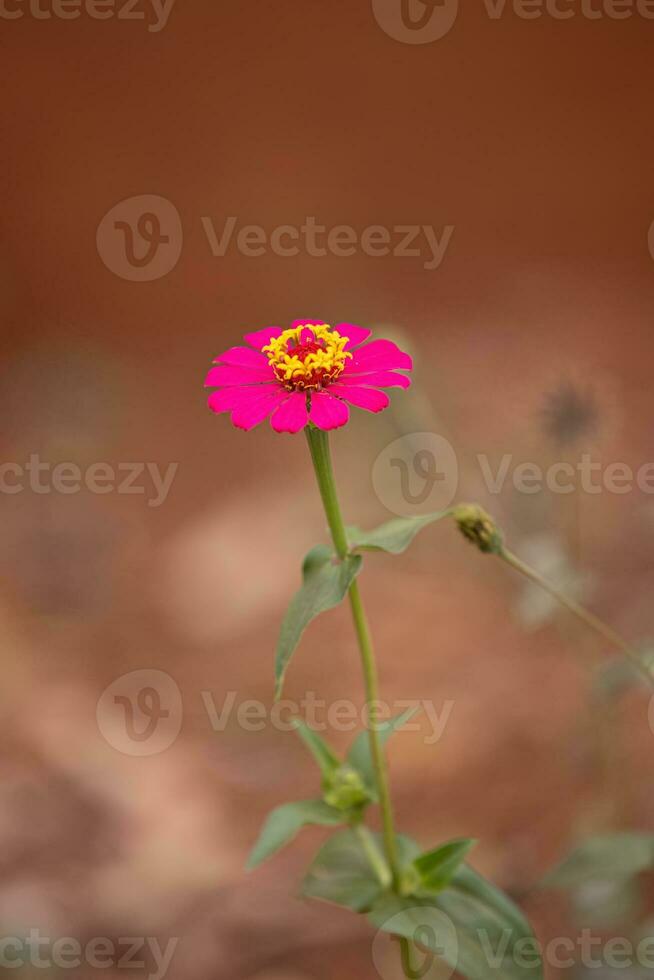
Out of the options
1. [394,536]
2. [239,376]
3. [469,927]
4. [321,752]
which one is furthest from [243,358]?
[469,927]

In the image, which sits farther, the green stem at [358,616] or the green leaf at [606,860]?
the green leaf at [606,860]

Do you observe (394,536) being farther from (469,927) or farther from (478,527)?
(469,927)

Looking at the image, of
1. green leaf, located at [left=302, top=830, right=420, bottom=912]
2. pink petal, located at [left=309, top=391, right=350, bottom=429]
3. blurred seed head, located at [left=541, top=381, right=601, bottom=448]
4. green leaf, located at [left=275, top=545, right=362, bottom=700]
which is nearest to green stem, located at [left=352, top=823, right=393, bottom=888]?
green leaf, located at [left=302, top=830, right=420, bottom=912]

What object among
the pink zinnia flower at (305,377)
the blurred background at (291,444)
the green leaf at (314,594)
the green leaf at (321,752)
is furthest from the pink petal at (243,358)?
the blurred background at (291,444)

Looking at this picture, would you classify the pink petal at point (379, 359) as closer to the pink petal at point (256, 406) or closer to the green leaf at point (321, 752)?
the pink petal at point (256, 406)

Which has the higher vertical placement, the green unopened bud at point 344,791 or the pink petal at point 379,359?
the pink petal at point 379,359
